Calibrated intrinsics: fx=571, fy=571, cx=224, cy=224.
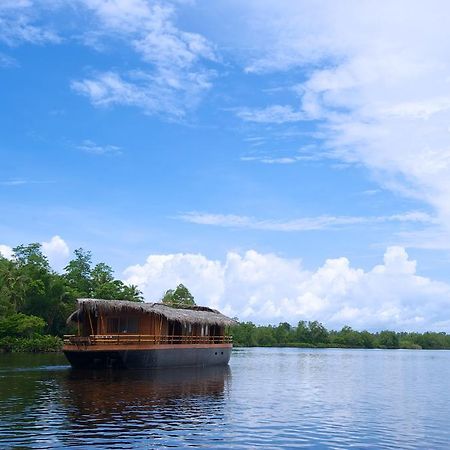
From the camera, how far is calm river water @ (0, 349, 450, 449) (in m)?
16.7

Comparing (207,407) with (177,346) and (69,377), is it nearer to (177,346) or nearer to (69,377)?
(69,377)

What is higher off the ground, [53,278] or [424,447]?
[53,278]

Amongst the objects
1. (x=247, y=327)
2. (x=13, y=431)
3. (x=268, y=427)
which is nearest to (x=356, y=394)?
(x=268, y=427)

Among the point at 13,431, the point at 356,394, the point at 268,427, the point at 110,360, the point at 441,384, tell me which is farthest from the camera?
the point at 441,384

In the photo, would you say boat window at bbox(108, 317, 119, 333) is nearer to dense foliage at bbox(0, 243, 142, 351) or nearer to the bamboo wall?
the bamboo wall

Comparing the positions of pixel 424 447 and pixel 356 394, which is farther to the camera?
pixel 356 394

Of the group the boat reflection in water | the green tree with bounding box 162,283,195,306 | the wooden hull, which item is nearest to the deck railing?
the wooden hull

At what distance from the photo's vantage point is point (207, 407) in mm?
22922

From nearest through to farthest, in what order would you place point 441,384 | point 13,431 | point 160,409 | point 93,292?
point 13,431
point 160,409
point 441,384
point 93,292

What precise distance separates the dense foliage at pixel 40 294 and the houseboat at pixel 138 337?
22.0 meters

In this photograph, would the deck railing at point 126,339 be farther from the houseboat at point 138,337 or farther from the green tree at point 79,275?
the green tree at point 79,275

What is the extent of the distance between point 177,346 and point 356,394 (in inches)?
555

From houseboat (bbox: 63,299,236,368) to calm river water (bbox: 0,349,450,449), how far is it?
113 cm

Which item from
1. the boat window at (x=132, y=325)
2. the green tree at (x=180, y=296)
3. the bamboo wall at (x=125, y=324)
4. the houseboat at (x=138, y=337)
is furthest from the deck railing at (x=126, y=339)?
the green tree at (x=180, y=296)
